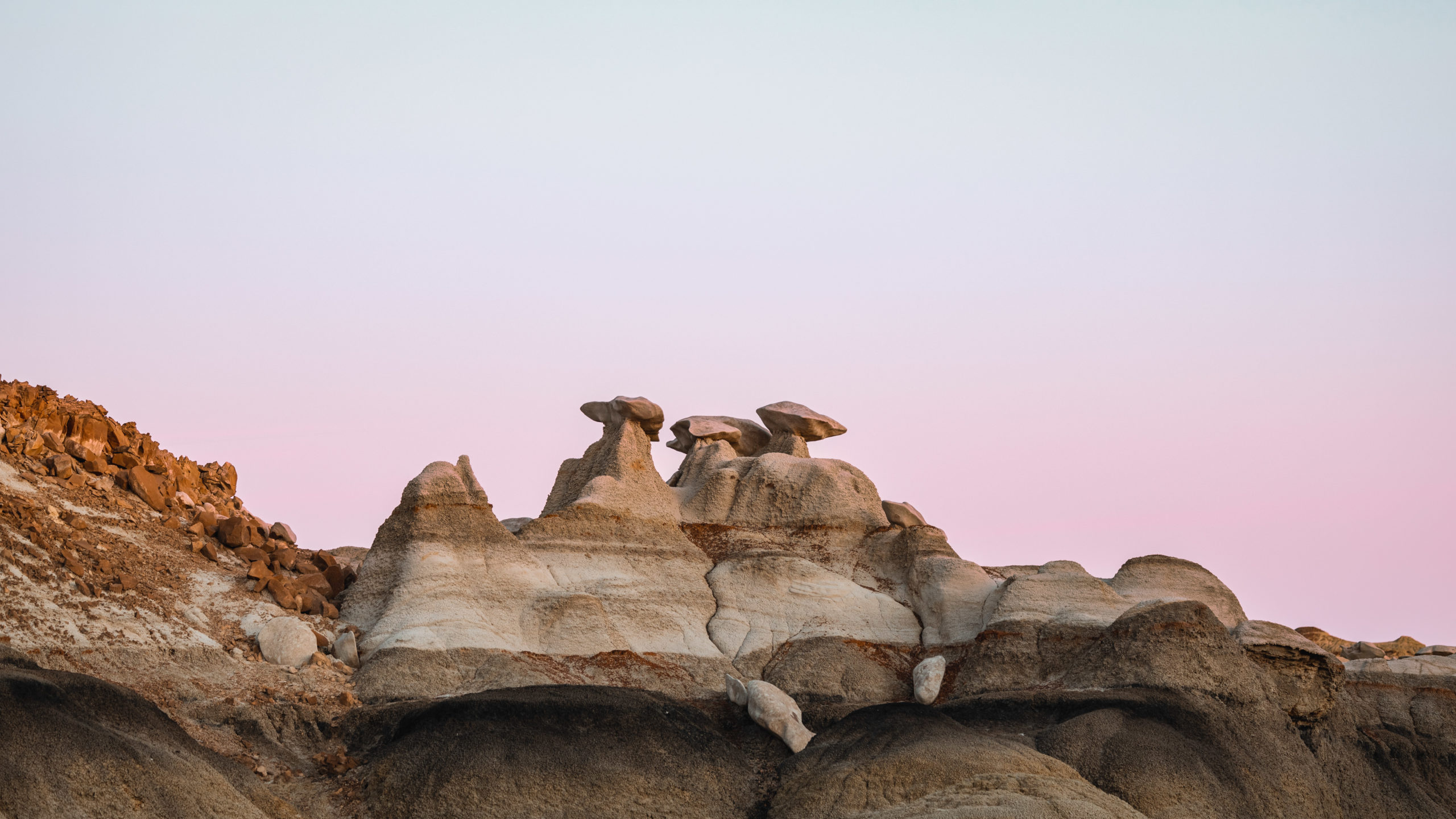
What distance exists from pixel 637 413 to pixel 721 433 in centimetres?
398

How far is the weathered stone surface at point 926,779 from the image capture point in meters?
17.7

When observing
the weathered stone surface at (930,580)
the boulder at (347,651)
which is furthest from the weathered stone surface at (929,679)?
the boulder at (347,651)

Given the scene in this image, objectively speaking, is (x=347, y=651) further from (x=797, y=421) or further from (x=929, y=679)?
(x=797, y=421)

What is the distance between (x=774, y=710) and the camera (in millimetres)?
22094

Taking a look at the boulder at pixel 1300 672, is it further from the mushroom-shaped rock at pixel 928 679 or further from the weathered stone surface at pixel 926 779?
the weathered stone surface at pixel 926 779

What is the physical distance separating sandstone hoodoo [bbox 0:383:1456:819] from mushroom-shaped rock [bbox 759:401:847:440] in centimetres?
268

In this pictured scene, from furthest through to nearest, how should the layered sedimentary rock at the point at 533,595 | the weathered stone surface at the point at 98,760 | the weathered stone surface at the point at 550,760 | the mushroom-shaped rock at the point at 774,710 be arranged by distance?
the layered sedimentary rock at the point at 533,595 → the mushroom-shaped rock at the point at 774,710 → the weathered stone surface at the point at 550,760 → the weathered stone surface at the point at 98,760

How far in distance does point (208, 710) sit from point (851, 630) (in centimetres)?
1311

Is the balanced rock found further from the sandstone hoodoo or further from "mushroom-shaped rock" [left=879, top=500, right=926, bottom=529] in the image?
"mushroom-shaped rock" [left=879, top=500, right=926, bottom=529]

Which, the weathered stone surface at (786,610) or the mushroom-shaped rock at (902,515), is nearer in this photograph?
the weathered stone surface at (786,610)

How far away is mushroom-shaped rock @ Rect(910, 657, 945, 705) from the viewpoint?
1021 inches

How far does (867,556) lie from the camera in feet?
105

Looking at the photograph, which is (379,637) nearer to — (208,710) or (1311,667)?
(208,710)

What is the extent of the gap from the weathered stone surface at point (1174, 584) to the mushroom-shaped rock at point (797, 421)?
1000 centimetres
